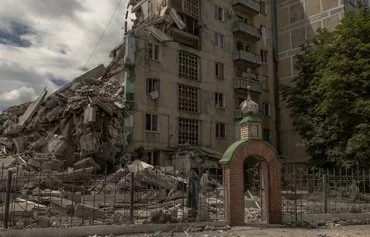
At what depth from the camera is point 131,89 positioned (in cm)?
2930

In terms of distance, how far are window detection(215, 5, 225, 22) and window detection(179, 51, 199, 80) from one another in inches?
188

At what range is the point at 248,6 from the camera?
38375 mm

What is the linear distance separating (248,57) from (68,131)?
1751 centimetres

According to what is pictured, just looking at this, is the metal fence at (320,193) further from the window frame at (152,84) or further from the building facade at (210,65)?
the window frame at (152,84)

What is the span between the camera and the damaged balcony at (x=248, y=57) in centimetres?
3694

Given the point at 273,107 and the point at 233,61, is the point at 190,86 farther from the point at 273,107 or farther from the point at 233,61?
the point at 273,107

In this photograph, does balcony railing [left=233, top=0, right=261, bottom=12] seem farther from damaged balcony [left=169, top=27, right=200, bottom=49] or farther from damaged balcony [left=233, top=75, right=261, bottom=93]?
damaged balcony [left=233, top=75, right=261, bottom=93]

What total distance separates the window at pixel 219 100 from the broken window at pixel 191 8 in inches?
251

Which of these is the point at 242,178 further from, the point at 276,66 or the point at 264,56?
the point at 276,66

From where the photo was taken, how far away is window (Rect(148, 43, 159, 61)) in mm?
31000

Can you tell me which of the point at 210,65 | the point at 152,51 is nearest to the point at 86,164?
the point at 152,51

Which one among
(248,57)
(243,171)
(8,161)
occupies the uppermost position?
(248,57)

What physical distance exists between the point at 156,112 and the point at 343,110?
1222cm

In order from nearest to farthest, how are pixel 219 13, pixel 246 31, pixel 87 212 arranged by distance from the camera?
pixel 87 212
pixel 219 13
pixel 246 31
